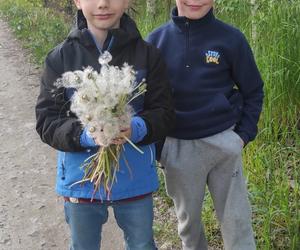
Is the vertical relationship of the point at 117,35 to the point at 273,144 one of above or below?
above

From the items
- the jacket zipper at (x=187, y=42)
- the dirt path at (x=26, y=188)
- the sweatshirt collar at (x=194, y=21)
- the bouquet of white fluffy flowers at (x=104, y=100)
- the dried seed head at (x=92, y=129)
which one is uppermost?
the sweatshirt collar at (x=194, y=21)

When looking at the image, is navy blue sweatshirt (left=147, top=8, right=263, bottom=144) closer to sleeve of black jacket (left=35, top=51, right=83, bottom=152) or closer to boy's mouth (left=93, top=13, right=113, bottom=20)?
boy's mouth (left=93, top=13, right=113, bottom=20)

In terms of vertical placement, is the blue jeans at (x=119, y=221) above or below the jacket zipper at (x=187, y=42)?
below

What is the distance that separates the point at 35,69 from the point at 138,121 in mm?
6098

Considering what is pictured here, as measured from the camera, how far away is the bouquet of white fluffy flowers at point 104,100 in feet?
6.57

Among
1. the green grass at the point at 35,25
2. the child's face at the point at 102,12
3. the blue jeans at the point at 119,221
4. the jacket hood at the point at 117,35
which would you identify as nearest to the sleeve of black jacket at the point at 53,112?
the jacket hood at the point at 117,35

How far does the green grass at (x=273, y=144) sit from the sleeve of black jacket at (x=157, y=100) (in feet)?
3.62

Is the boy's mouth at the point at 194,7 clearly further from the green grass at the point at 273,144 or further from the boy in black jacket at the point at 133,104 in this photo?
the green grass at the point at 273,144

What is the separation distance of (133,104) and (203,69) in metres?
0.43

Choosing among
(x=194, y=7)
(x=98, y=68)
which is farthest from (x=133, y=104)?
(x=194, y=7)

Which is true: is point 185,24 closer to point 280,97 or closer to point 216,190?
point 216,190

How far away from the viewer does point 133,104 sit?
7.72 feet

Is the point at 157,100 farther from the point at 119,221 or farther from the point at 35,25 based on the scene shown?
the point at 35,25

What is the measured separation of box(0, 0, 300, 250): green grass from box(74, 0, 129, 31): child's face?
5.05 ft
